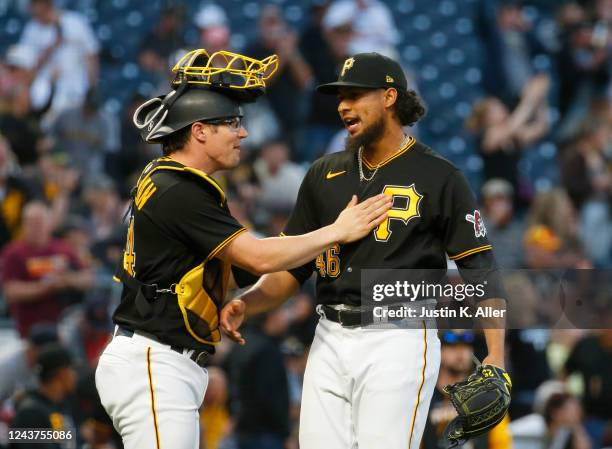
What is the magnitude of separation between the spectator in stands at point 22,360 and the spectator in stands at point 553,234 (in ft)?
12.1

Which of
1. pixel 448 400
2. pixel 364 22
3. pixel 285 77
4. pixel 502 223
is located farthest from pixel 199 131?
pixel 364 22

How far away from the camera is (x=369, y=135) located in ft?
13.5

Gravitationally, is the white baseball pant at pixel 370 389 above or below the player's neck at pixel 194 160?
below

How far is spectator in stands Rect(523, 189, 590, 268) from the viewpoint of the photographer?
8195 millimetres

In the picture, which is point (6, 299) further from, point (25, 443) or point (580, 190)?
point (580, 190)

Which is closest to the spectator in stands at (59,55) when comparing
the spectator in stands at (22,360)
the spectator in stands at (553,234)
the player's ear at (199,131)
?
the spectator in stands at (22,360)

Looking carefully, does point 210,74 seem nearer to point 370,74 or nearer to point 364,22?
point 370,74

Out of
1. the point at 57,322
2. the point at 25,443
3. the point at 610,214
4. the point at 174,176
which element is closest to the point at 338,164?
the point at 174,176

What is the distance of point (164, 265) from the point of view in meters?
3.90

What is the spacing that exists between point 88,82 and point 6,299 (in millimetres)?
2352

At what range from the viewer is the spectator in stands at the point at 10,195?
837 cm

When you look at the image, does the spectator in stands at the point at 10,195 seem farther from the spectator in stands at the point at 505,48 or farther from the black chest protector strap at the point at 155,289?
the black chest protector strap at the point at 155,289

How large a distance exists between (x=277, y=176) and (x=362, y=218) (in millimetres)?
4929

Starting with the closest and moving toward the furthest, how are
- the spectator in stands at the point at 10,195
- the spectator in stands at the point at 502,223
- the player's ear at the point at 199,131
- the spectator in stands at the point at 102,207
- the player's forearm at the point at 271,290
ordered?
the player's ear at the point at 199,131 < the player's forearm at the point at 271,290 < the spectator in stands at the point at 10,195 < the spectator in stands at the point at 502,223 < the spectator in stands at the point at 102,207
